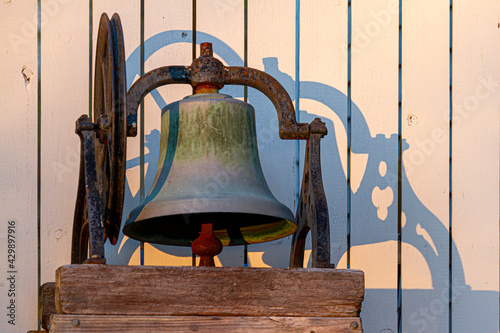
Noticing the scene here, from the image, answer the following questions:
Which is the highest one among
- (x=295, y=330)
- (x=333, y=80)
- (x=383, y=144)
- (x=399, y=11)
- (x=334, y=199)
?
(x=399, y=11)

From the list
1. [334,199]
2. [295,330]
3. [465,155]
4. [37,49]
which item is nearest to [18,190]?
[37,49]

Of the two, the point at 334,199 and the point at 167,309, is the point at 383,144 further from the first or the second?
the point at 167,309

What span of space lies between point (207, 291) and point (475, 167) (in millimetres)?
1101

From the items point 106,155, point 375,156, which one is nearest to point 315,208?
point 106,155

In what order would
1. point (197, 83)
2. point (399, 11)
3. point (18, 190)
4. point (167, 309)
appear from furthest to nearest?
point (399, 11), point (18, 190), point (197, 83), point (167, 309)

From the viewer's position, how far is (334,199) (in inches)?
96.7

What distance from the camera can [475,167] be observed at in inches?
98.3

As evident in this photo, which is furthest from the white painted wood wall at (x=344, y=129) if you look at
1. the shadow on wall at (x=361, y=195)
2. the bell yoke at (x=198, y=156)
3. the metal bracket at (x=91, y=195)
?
the metal bracket at (x=91, y=195)

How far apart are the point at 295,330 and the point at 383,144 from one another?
3.01 ft

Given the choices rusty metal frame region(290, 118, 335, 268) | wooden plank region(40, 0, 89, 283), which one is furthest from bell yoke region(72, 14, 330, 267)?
wooden plank region(40, 0, 89, 283)

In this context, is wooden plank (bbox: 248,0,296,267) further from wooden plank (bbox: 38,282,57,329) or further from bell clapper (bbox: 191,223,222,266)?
wooden plank (bbox: 38,282,57,329)

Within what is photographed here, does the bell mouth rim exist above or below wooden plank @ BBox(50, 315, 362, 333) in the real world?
above

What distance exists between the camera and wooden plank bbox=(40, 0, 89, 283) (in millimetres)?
2398

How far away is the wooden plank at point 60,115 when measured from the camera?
2398 millimetres
